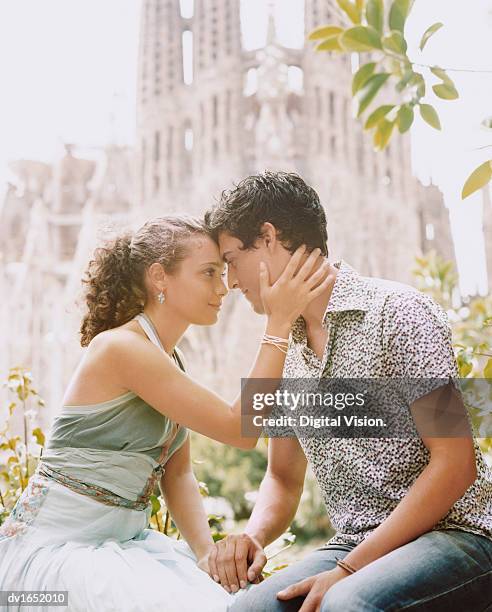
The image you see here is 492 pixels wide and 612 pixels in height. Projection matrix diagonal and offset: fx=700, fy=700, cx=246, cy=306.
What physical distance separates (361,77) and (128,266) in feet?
2.11

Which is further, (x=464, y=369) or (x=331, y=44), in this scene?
(x=464, y=369)

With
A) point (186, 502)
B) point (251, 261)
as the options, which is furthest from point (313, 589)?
point (251, 261)

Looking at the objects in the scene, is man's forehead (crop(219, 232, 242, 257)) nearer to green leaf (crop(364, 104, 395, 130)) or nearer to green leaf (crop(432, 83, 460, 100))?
green leaf (crop(364, 104, 395, 130))

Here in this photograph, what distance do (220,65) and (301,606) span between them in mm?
13314

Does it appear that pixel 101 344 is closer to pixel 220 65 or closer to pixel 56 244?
pixel 220 65

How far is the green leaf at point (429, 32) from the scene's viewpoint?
1.09 meters

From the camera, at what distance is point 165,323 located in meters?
1.49

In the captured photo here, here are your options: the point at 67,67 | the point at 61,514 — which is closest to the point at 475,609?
the point at 61,514

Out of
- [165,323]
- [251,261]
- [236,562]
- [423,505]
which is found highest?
[251,261]

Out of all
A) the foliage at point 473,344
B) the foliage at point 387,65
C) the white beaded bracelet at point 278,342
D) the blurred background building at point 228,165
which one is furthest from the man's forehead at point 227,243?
the blurred background building at point 228,165

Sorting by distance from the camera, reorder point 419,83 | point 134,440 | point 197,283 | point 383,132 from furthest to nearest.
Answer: point 197,283, point 134,440, point 383,132, point 419,83

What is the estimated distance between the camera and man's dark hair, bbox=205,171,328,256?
138 centimetres

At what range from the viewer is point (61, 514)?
1328mm

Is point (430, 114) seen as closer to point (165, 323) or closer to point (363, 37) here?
point (363, 37)
